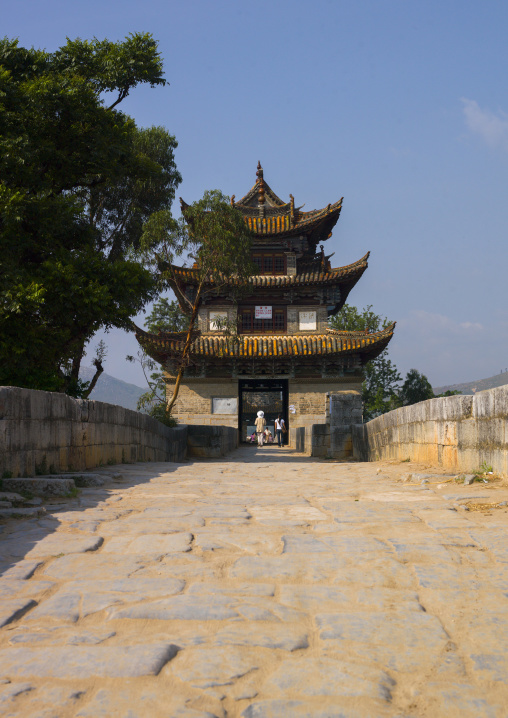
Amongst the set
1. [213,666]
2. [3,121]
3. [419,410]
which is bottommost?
[213,666]

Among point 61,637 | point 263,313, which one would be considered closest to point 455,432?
point 61,637

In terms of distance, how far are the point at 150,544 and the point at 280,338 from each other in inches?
905

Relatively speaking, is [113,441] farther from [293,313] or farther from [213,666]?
[293,313]

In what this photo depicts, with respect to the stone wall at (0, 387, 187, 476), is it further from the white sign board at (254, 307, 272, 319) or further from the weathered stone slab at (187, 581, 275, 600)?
the white sign board at (254, 307, 272, 319)

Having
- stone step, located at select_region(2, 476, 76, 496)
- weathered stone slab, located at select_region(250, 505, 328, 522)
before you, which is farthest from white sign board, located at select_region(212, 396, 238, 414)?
weathered stone slab, located at select_region(250, 505, 328, 522)

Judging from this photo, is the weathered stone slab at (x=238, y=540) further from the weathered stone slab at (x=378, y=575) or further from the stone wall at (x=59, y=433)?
the stone wall at (x=59, y=433)

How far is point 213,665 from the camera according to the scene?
6.50ft

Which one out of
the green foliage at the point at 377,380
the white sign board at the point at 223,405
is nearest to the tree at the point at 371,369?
the green foliage at the point at 377,380

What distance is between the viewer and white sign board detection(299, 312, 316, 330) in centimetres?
2692

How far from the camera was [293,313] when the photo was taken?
27.1 metres

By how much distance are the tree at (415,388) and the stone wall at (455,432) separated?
30.8 metres

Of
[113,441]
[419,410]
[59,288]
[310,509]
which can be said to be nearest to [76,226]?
[59,288]

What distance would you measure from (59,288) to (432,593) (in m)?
9.99

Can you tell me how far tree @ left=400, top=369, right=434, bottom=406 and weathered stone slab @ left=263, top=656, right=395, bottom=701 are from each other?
3964 centimetres
